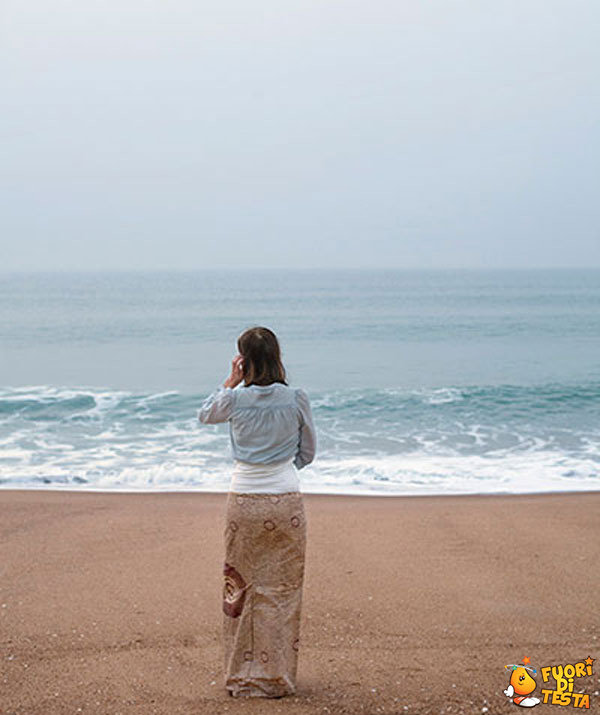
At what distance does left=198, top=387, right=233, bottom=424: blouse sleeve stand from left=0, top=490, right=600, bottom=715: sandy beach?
1.45 m

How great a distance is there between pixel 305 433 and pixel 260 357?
17.0 inches

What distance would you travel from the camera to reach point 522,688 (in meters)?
4.11

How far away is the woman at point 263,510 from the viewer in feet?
12.4

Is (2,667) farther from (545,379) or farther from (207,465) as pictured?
(545,379)

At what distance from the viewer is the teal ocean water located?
35.7ft

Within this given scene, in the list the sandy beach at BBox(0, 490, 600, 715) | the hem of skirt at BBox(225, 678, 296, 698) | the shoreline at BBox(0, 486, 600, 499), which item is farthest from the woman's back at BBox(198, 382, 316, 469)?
the shoreline at BBox(0, 486, 600, 499)

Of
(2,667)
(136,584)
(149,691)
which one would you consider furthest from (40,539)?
(149,691)

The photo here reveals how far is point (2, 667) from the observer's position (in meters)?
4.44

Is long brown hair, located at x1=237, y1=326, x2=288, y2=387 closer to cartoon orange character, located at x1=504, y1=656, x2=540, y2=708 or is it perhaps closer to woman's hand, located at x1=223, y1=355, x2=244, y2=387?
woman's hand, located at x1=223, y1=355, x2=244, y2=387

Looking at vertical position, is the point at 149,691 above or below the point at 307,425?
below

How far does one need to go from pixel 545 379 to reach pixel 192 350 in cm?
1287

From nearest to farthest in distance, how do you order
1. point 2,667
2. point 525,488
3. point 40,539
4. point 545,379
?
point 2,667 < point 40,539 < point 525,488 < point 545,379

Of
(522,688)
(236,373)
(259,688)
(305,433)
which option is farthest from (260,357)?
(522,688)

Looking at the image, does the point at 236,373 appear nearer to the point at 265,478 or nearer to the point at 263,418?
the point at 263,418
